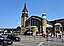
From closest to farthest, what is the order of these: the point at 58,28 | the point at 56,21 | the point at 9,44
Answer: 1. the point at 9,44
2. the point at 58,28
3. the point at 56,21

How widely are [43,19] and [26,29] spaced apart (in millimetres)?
11538

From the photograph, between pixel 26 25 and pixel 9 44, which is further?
pixel 26 25

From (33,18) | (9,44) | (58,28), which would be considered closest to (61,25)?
(58,28)

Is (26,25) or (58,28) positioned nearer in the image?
(58,28)

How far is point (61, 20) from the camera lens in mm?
114938

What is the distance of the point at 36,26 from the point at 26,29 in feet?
20.9

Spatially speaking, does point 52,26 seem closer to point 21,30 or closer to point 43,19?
point 43,19

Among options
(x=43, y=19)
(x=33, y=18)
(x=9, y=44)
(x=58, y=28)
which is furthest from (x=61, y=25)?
(x=9, y=44)

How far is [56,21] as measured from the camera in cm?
11431

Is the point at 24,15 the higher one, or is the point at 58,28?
the point at 24,15

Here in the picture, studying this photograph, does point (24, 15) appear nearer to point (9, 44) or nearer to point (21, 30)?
point (21, 30)

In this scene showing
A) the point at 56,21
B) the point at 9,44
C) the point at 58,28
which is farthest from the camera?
the point at 56,21

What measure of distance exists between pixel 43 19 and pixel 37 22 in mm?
7213

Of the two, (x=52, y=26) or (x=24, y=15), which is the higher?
(x=24, y=15)
